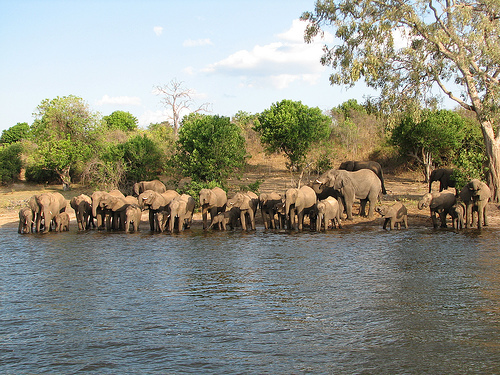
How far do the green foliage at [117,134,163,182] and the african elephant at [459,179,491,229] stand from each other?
61.5ft

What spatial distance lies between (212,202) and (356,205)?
23.9 ft

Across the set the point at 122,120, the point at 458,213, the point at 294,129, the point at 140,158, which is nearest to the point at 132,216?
the point at 140,158

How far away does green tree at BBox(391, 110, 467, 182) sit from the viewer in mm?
30984

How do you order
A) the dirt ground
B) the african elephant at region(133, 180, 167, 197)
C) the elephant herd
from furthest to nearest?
the african elephant at region(133, 180, 167, 197) < the dirt ground < the elephant herd

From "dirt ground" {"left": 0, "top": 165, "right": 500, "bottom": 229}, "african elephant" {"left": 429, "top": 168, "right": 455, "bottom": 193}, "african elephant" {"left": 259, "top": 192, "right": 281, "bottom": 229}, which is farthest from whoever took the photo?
"african elephant" {"left": 429, "top": 168, "right": 455, "bottom": 193}

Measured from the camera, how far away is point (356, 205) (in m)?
26.4

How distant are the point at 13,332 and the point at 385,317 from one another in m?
7.14

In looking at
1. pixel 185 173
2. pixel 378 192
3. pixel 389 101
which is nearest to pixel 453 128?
pixel 389 101

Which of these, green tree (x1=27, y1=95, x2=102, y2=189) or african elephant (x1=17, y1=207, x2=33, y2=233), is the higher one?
green tree (x1=27, y1=95, x2=102, y2=189)

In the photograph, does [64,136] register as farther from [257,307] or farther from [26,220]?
[257,307]

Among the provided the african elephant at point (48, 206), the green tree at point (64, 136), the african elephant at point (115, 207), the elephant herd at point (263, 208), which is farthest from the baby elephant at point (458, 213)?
the green tree at point (64, 136)

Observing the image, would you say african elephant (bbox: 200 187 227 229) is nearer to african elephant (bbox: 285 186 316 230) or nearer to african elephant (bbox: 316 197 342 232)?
african elephant (bbox: 285 186 316 230)

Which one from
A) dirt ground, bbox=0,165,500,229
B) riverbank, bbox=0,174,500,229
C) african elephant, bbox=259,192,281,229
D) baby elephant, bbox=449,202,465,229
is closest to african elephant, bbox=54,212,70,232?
riverbank, bbox=0,174,500,229

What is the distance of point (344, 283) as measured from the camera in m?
13.4
